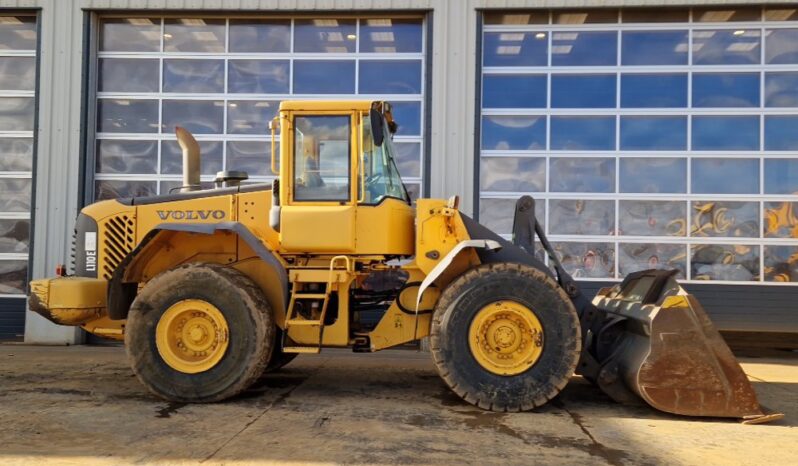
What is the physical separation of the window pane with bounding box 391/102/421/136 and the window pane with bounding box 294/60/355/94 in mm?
855

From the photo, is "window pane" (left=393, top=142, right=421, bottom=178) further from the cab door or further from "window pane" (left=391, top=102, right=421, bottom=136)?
the cab door

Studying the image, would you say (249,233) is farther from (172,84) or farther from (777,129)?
(777,129)

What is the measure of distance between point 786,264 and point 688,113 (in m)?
2.85

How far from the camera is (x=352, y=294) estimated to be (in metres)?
5.89

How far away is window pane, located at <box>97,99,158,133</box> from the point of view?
10.1 m

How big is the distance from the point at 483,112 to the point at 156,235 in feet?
19.6

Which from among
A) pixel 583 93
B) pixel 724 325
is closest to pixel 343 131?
pixel 583 93

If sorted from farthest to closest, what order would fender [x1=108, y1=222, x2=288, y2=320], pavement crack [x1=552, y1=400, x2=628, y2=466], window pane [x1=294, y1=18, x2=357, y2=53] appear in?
window pane [x1=294, y1=18, x2=357, y2=53], fender [x1=108, y1=222, x2=288, y2=320], pavement crack [x1=552, y1=400, x2=628, y2=466]

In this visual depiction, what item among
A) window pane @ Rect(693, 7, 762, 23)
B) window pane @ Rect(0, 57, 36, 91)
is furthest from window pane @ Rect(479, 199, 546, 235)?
window pane @ Rect(0, 57, 36, 91)

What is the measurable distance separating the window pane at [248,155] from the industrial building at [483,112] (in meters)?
0.02

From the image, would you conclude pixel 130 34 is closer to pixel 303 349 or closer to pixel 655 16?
pixel 303 349

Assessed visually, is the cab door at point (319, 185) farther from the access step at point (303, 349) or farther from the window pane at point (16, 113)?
the window pane at point (16, 113)

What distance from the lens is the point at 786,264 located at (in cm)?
953

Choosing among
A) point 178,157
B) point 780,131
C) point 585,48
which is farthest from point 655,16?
point 178,157
